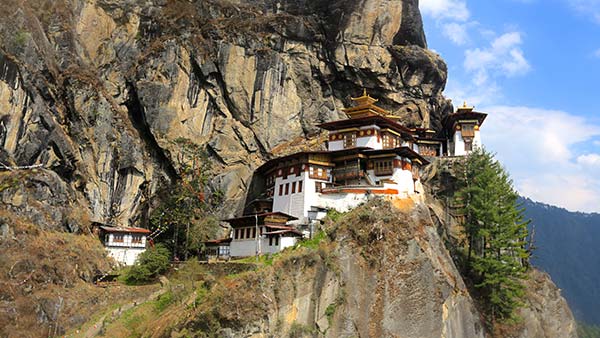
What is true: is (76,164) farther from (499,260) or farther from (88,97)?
(499,260)

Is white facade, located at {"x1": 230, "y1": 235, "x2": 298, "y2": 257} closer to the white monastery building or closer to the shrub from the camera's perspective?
the shrub

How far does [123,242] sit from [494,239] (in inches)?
1302

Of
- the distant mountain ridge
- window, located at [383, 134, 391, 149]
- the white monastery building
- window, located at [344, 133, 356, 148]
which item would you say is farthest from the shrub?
the distant mountain ridge

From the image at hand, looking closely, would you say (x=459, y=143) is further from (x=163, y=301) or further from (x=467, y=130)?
(x=163, y=301)

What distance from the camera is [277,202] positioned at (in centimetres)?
4759

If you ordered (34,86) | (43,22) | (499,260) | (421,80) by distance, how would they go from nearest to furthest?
(499,260)
(34,86)
(43,22)
(421,80)

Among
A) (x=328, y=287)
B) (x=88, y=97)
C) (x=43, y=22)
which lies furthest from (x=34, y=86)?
(x=328, y=287)

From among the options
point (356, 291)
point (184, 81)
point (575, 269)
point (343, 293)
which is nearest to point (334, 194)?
point (356, 291)

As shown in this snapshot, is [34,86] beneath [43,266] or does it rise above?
above

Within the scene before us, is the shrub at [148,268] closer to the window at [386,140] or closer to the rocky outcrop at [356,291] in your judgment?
the rocky outcrop at [356,291]

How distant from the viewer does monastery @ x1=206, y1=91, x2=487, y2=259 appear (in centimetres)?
4147

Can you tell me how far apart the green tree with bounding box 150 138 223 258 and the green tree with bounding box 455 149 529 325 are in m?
23.9

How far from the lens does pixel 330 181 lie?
46.8 meters

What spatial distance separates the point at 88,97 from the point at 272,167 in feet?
66.9
